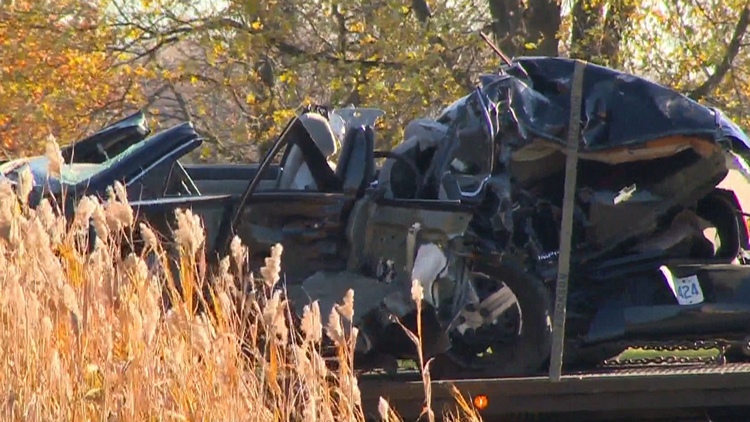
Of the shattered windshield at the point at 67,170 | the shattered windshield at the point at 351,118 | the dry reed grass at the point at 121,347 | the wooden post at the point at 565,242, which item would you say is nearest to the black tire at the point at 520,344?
the wooden post at the point at 565,242

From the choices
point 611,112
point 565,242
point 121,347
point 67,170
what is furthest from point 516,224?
point 121,347

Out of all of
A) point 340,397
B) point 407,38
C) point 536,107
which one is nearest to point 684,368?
point 536,107

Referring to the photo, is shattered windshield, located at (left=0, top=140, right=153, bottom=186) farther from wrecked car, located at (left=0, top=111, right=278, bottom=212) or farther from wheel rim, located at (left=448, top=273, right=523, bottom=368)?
wheel rim, located at (left=448, top=273, right=523, bottom=368)

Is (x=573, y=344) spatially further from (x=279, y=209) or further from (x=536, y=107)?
(x=279, y=209)

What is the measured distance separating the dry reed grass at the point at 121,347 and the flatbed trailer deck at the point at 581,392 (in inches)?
62.6

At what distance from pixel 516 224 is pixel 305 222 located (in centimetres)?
107

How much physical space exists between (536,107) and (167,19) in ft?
39.0

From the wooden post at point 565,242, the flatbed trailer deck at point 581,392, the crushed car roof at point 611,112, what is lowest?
the flatbed trailer deck at point 581,392

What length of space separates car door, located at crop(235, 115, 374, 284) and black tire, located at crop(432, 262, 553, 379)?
2.48 feet

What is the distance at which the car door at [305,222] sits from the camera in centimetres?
622

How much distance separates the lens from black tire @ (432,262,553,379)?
6246 mm

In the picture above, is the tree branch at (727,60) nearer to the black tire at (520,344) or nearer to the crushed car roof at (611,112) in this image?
the crushed car roof at (611,112)

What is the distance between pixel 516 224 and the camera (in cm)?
635

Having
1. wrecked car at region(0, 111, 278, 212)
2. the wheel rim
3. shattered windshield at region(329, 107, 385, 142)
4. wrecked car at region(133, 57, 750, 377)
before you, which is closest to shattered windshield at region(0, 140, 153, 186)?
wrecked car at region(0, 111, 278, 212)
